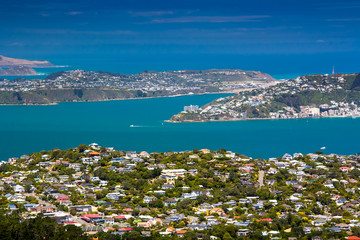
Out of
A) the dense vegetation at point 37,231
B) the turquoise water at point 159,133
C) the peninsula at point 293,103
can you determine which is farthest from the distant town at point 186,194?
the peninsula at point 293,103

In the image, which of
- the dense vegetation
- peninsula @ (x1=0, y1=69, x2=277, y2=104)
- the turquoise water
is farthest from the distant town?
peninsula @ (x1=0, y1=69, x2=277, y2=104)

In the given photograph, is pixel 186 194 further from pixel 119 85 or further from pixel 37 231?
pixel 119 85

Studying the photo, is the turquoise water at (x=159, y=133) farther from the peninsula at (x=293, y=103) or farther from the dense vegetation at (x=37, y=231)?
the dense vegetation at (x=37, y=231)

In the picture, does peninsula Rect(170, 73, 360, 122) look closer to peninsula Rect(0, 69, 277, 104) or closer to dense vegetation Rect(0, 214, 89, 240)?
peninsula Rect(0, 69, 277, 104)

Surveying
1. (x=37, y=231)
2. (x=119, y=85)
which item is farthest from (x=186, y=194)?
(x=119, y=85)

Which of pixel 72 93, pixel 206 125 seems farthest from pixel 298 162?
pixel 72 93
